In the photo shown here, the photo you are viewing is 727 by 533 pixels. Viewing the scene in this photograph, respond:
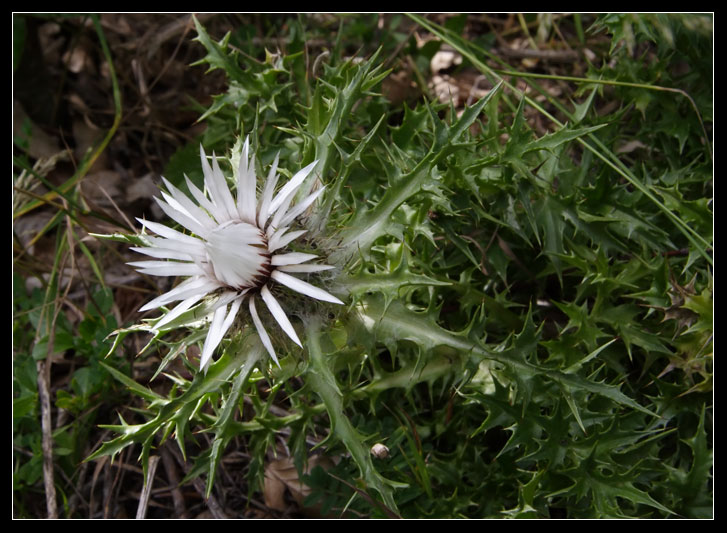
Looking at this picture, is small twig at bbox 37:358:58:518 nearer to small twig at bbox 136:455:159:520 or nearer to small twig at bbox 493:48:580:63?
small twig at bbox 136:455:159:520

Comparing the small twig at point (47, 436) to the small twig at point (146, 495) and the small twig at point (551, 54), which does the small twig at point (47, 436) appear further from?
the small twig at point (551, 54)

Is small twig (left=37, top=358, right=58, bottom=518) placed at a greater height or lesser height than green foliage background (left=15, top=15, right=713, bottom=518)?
lesser

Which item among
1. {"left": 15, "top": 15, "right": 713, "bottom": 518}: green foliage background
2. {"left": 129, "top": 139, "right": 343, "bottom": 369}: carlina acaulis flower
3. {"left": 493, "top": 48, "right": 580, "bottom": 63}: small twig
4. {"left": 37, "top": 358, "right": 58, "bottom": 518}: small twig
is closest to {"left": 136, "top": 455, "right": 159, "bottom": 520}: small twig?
{"left": 15, "top": 15, "right": 713, "bottom": 518}: green foliage background

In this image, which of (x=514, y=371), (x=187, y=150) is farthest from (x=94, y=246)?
(x=514, y=371)

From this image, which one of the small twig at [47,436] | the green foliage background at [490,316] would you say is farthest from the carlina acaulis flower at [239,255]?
the small twig at [47,436]

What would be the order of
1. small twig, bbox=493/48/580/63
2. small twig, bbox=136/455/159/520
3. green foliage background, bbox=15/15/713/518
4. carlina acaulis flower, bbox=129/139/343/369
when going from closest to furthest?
carlina acaulis flower, bbox=129/139/343/369 < green foliage background, bbox=15/15/713/518 < small twig, bbox=136/455/159/520 < small twig, bbox=493/48/580/63

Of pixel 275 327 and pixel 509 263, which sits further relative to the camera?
pixel 509 263

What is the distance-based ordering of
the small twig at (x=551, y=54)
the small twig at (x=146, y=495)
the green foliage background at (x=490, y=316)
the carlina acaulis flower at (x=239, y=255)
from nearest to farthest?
the carlina acaulis flower at (x=239, y=255)
the green foliage background at (x=490, y=316)
the small twig at (x=146, y=495)
the small twig at (x=551, y=54)

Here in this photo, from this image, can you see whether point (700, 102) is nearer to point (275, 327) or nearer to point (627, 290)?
point (627, 290)
